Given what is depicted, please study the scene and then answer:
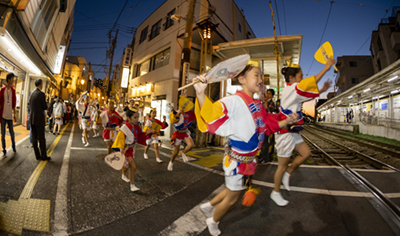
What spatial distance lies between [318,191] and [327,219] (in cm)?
97

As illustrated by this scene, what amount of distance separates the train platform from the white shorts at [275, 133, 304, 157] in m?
0.77

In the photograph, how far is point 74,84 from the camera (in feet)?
112

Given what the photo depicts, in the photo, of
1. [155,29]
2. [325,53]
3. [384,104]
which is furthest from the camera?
[155,29]

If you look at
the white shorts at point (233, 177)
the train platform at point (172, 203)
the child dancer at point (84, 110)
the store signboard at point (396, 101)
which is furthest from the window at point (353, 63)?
the white shorts at point (233, 177)

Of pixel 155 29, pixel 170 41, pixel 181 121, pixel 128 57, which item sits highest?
pixel 155 29

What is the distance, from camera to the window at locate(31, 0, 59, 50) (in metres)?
8.59

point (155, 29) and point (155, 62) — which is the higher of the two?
point (155, 29)

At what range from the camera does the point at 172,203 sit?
271cm

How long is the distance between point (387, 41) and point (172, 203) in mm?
38955

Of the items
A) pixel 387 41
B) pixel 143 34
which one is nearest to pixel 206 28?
pixel 143 34

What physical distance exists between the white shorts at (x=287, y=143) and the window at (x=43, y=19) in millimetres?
11706

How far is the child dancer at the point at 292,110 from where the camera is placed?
93.3 inches

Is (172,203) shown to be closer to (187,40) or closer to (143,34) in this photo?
A: (187,40)

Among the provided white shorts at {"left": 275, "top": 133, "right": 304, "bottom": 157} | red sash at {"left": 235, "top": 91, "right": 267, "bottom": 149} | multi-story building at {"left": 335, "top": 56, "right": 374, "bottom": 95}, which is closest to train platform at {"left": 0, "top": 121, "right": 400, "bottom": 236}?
white shorts at {"left": 275, "top": 133, "right": 304, "bottom": 157}
